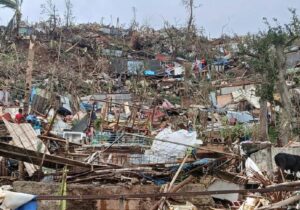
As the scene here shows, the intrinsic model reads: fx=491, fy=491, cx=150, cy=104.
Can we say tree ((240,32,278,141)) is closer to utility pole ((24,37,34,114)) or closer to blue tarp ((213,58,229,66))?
utility pole ((24,37,34,114))

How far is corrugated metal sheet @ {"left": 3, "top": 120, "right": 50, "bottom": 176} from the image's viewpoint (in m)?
8.32

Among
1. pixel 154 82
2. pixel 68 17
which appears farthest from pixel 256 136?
pixel 68 17

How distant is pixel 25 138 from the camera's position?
29.8 feet

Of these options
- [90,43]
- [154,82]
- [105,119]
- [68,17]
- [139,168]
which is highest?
[68,17]

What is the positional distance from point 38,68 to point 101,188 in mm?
15224

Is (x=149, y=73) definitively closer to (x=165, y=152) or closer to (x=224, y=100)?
(x=224, y=100)

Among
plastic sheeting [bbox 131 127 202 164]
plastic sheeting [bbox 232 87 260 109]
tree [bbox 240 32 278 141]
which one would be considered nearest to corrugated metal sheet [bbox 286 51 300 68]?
plastic sheeting [bbox 232 87 260 109]

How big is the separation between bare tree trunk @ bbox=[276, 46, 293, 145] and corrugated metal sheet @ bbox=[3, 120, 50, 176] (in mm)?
6432

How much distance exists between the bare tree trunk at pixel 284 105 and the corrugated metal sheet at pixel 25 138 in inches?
253

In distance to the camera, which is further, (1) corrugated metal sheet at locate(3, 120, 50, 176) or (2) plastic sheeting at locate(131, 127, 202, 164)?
(2) plastic sheeting at locate(131, 127, 202, 164)

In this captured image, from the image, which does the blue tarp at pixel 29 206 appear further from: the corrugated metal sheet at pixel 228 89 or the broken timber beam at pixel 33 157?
the corrugated metal sheet at pixel 228 89

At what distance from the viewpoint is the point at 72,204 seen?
7.71m

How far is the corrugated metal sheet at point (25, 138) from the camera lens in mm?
8320

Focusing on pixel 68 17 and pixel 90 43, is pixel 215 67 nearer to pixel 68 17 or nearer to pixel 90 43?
pixel 90 43
